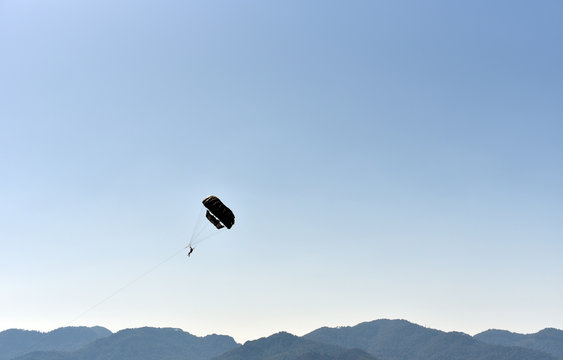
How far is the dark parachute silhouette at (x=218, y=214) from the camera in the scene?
177 ft

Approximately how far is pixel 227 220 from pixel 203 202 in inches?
Result: 156

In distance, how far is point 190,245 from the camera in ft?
168

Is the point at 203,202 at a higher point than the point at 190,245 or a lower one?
higher

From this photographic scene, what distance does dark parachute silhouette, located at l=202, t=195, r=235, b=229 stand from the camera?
5388 cm

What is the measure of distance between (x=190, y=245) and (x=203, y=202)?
6.13 meters

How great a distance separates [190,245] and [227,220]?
5783 mm

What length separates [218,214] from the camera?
177 feet

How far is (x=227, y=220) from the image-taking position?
54156mm

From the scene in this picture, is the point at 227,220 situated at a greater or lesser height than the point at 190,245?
greater

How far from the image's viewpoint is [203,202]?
54531mm
